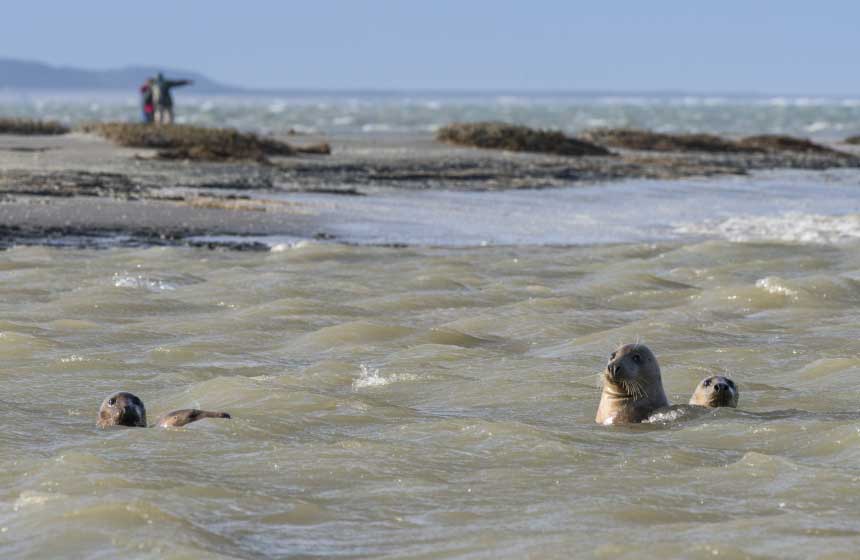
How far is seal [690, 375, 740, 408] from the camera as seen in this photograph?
1133 cm

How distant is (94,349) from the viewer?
45.8 feet

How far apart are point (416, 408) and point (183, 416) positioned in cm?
193

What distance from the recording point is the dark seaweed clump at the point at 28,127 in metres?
40.6

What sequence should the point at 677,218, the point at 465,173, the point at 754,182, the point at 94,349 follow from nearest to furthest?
1. the point at 94,349
2. the point at 677,218
3. the point at 465,173
4. the point at 754,182

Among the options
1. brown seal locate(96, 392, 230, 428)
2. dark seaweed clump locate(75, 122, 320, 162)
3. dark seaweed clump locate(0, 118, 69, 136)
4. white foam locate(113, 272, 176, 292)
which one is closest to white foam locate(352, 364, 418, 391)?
brown seal locate(96, 392, 230, 428)

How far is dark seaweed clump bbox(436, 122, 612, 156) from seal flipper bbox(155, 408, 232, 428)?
1240 inches

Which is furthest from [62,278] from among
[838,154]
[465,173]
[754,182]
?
[838,154]

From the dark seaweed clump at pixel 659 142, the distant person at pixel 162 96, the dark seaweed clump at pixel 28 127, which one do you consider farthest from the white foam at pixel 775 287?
the dark seaweed clump at pixel 659 142

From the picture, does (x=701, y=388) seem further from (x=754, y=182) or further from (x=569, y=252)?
(x=754, y=182)

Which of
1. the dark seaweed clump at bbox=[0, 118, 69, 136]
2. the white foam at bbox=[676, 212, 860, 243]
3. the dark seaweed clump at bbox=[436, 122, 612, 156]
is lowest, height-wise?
the white foam at bbox=[676, 212, 860, 243]

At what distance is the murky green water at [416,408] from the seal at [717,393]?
0.99 ft

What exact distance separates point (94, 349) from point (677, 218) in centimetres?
1592

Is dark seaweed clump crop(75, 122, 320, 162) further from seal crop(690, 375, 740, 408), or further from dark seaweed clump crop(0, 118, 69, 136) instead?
seal crop(690, 375, 740, 408)

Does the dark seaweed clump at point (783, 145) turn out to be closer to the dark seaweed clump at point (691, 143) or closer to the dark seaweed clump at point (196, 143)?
the dark seaweed clump at point (691, 143)
